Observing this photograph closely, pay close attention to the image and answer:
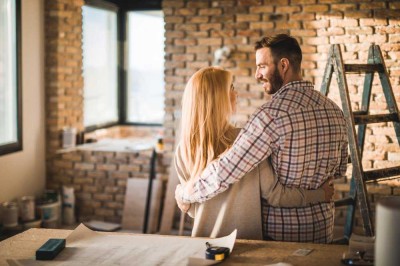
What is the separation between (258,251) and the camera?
6.34 feet

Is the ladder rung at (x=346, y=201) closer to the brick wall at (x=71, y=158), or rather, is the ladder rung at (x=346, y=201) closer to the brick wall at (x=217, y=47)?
the brick wall at (x=217, y=47)

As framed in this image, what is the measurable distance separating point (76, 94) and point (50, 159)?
0.71 meters

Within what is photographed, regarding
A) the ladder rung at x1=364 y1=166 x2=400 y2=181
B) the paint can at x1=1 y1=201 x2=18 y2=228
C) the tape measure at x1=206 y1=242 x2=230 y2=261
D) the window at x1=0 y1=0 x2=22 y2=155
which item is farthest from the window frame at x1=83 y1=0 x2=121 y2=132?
the tape measure at x1=206 y1=242 x2=230 y2=261

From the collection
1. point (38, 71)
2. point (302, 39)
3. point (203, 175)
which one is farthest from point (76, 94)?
point (203, 175)

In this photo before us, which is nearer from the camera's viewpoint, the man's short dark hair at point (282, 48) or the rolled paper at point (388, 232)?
the rolled paper at point (388, 232)

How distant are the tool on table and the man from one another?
1.83ft

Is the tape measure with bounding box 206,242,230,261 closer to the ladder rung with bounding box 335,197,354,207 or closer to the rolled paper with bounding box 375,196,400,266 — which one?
the rolled paper with bounding box 375,196,400,266

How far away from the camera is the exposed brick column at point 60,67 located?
17.3 feet

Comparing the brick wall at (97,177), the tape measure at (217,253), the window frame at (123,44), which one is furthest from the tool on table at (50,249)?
the window frame at (123,44)

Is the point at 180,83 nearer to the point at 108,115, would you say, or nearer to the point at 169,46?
the point at 169,46

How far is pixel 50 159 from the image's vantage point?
539cm

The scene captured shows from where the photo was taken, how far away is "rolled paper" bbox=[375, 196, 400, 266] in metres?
1.30

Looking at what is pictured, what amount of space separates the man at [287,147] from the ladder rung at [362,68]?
1.20 m

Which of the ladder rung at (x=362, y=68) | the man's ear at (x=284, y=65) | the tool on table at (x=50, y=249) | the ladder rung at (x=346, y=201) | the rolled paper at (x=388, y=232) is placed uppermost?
the ladder rung at (x=362, y=68)
